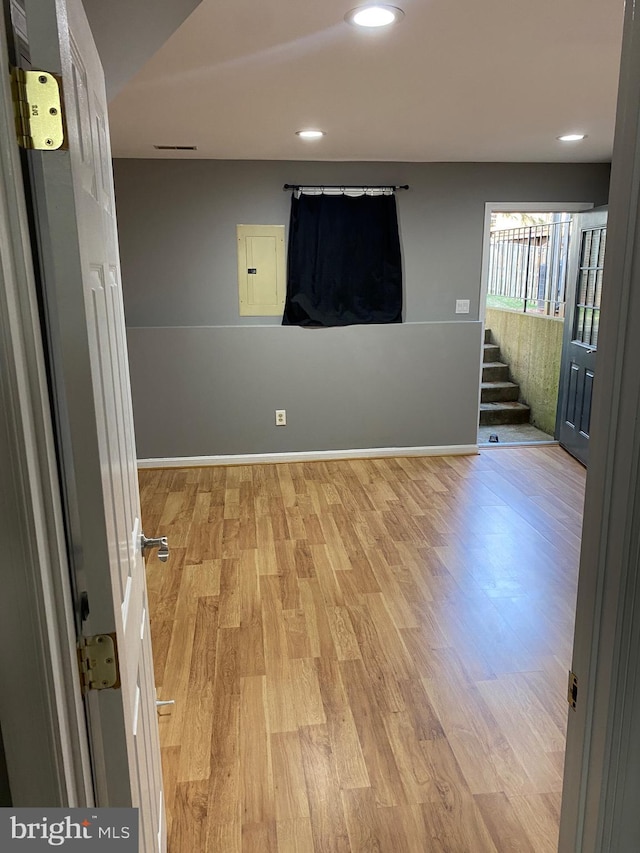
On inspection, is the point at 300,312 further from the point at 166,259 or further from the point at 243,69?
the point at 243,69

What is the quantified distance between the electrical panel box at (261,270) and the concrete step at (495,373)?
3.14 metres

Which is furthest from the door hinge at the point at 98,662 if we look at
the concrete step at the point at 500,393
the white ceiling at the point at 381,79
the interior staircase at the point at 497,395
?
the concrete step at the point at 500,393

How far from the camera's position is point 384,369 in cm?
502

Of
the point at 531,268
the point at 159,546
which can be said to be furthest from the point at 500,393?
the point at 159,546

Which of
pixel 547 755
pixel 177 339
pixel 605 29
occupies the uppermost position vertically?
pixel 605 29

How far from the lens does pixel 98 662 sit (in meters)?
0.90

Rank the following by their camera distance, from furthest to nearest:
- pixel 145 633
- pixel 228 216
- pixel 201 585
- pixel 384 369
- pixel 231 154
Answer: pixel 384 369
pixel 228 216
pixel 231 154
pixel 201 585
pixel 145 633

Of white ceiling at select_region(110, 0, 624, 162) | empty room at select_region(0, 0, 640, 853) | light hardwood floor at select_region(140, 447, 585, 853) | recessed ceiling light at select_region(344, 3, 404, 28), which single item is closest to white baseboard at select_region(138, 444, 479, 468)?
empty room at select_region(0, 0, 640, 853)

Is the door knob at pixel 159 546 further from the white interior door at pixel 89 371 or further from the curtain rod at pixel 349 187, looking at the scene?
the curtain rod at pixel 349 187

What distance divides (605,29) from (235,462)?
378 centimetres

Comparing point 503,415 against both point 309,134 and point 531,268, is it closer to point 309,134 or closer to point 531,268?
point 531,268

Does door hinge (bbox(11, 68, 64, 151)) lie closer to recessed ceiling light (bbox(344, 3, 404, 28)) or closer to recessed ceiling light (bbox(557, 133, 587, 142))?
recessed ceiling light (bbox(344, 3, 404, 28))

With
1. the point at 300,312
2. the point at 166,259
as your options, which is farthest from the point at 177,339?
the point at 300,312

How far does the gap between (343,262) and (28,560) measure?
4.38 metres
